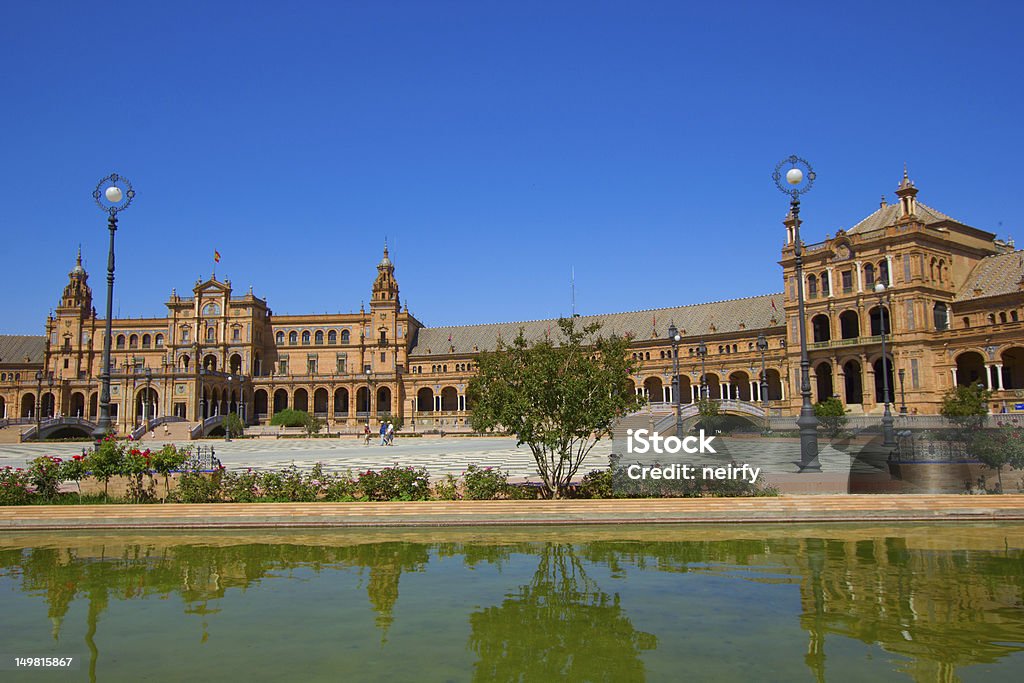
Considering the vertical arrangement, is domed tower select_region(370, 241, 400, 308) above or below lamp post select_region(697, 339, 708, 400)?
above

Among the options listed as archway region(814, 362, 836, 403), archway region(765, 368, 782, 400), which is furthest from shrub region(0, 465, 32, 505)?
Result: archway region(765, 368, 782, 400)

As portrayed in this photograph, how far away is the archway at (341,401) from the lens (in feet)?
317

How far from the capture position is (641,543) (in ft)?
42.9

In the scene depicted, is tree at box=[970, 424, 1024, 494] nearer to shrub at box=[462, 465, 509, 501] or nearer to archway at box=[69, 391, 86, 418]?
shrub at box=[462, 465, 509, 501]

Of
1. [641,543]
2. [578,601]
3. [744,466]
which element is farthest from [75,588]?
[744,466]

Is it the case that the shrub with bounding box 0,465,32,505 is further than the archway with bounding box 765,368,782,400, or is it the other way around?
the archway with bounding box 765,368,782,400

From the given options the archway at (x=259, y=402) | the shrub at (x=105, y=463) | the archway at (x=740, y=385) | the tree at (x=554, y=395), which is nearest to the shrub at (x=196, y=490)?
the shrub at (x=105, y=463)

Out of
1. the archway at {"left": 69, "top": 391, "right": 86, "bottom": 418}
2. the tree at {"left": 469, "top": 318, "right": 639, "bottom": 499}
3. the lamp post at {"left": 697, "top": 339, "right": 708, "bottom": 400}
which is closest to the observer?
the tree at {"left": 469, "top": 318, "right": 639, "bottom": 499}

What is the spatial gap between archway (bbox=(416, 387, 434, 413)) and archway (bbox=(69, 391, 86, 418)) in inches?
1570

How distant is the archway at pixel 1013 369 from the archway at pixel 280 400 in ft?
251

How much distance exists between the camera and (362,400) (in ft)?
313

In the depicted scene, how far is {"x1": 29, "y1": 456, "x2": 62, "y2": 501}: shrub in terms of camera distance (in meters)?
16.5

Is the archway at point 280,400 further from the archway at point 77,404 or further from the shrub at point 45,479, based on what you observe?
the shrub at point 45,479

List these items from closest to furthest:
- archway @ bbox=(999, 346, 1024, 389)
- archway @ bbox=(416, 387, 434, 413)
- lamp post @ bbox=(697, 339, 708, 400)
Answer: lamp post @ bbox=(697, 339, 708, 400) < archway @ bbox=(999, 346, 1024, 389) < archway @ bbox=(416, 387, 434, 413)
